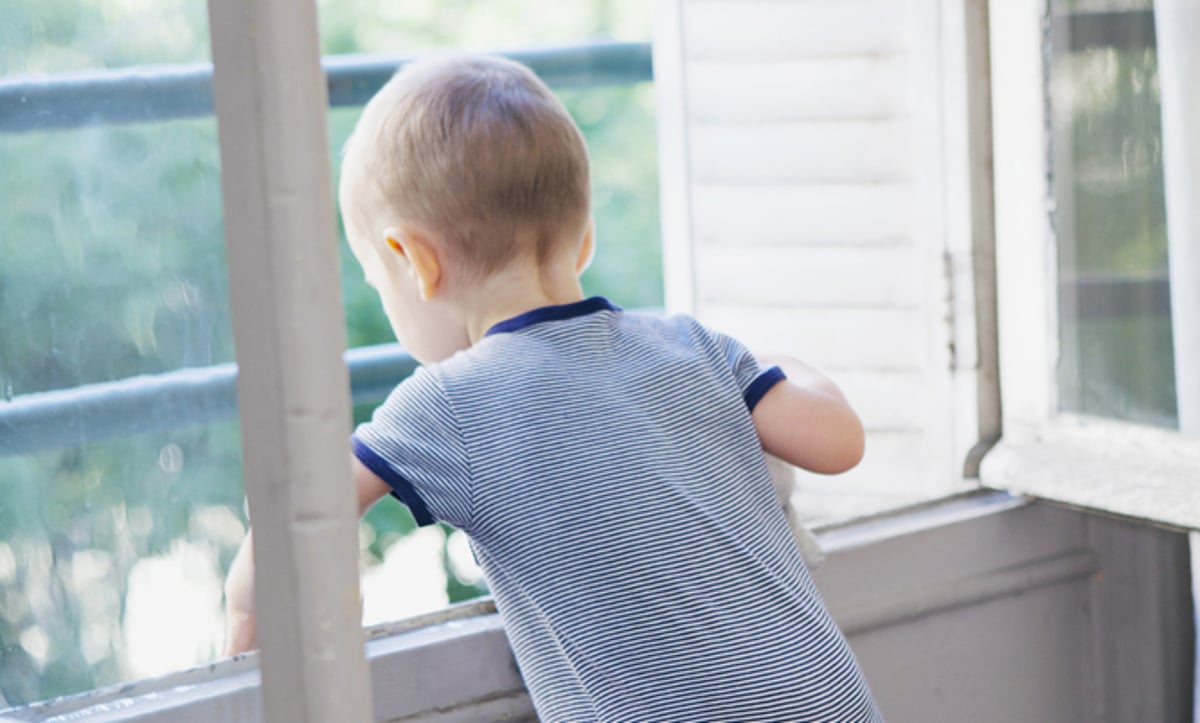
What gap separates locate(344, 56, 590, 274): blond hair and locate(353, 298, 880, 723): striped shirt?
0.07 meters

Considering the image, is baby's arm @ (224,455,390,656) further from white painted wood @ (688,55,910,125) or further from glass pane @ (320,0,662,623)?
glass pane @ (320,0,662,623)

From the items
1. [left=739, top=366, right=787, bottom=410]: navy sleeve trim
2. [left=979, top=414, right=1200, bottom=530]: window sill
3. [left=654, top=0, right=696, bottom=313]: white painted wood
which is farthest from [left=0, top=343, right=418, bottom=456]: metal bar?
[left=654, top=0, right=696, bottom=313]: white painted wood

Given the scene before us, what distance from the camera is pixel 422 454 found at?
0.92 m

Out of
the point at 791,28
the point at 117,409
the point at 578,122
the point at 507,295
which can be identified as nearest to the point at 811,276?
the point at 791,28

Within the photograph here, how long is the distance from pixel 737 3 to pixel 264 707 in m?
1.47

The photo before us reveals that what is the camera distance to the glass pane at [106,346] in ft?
1.69

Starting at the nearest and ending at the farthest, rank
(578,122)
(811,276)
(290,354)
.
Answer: (290,354), (811,276), (578,122)

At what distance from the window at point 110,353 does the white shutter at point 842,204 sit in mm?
1151

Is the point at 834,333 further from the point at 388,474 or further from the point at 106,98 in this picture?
the point at 106,98

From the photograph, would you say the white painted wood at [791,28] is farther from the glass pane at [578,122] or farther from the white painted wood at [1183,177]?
the glass pane at [578,122]

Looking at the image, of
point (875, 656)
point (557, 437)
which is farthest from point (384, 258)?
point (875, 656)

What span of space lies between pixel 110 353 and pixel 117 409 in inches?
1.3

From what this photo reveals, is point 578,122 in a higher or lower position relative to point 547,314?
higher

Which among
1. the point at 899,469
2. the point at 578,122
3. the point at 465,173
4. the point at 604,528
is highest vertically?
the point at 578,122
